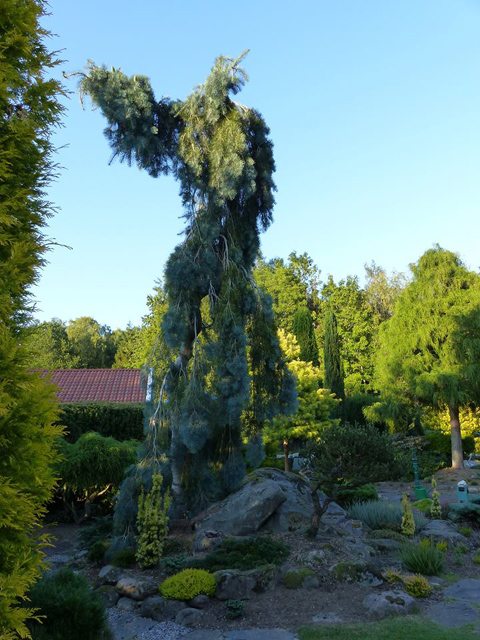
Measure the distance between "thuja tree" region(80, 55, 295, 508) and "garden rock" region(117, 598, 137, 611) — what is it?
9.25ft

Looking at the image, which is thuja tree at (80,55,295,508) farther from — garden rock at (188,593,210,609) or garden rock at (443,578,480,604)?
garden rock at (443,578,480,604)

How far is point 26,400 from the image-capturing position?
12.3 feet

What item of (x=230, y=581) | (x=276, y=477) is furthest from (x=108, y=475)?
(x=230, y=581)

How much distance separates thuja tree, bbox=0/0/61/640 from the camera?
360 centimetres

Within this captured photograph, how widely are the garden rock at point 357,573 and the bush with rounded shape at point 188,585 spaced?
6.40 feet

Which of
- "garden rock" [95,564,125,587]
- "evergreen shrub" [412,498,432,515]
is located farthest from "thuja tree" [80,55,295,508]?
"evergreen shrub" [412,498,432,515]

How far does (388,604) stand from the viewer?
741cm

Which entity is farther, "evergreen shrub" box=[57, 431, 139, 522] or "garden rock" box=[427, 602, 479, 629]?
"evergreen shrub" box=[57, 431, 139, 522]

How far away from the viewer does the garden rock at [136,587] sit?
795 centimetres

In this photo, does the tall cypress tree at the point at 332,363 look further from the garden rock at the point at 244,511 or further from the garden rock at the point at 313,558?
the garden rock at the point at 313,558

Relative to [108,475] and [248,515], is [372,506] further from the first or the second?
[108,475]

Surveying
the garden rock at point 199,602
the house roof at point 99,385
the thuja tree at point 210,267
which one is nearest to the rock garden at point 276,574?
the garden rock at point 199,602

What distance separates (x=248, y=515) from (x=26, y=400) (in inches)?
285

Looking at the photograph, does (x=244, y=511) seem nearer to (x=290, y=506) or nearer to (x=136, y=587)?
(x=290, y=506)
